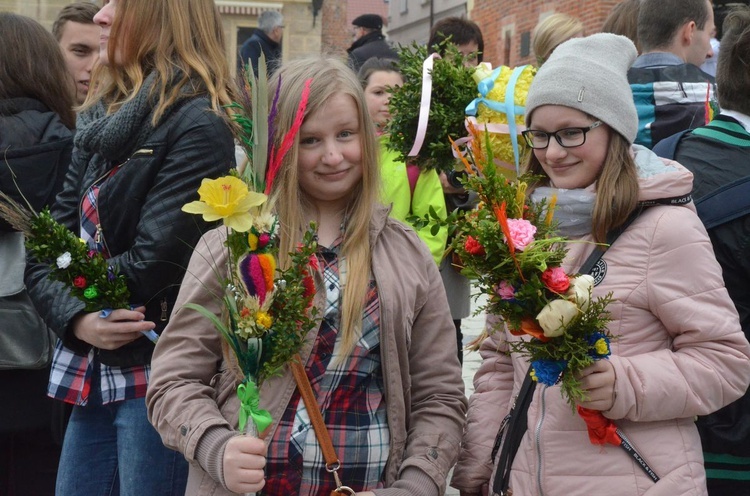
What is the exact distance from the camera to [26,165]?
12.8 ft

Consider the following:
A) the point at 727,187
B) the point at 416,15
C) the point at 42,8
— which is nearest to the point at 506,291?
the point at 727,187

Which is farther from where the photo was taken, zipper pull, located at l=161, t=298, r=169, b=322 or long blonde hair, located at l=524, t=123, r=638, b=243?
zipper pull, located at l=161, t=298, r=169, b=322

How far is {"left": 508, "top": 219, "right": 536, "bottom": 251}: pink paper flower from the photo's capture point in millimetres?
2273

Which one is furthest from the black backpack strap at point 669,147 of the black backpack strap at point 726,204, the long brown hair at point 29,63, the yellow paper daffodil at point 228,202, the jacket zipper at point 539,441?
the long brown hair at point 29,63

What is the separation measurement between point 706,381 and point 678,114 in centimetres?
186

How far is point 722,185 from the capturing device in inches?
119

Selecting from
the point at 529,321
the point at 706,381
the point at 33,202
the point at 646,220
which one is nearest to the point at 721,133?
the point at 646,220

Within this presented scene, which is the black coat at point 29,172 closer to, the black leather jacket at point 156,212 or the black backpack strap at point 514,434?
the black leather jacket at point 156,212

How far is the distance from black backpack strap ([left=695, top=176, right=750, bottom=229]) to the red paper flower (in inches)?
37.5

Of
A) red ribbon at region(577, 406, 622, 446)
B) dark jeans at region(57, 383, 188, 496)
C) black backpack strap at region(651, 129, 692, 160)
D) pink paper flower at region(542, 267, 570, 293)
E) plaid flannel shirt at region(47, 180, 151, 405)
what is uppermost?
black backpack strap at region(651, 129, 692, 160)

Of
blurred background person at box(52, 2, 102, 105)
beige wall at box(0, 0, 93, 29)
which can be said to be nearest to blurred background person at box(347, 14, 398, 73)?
blurred background person at box(52, 2, 102, 105)

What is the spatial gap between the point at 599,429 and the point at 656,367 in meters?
0.20

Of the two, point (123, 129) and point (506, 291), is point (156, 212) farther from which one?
point (506, 291)

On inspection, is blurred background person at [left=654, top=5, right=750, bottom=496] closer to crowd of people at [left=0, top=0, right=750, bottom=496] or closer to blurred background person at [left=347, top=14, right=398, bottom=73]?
crowd of people at [left=0, top=0, right=750, bottom=496]
